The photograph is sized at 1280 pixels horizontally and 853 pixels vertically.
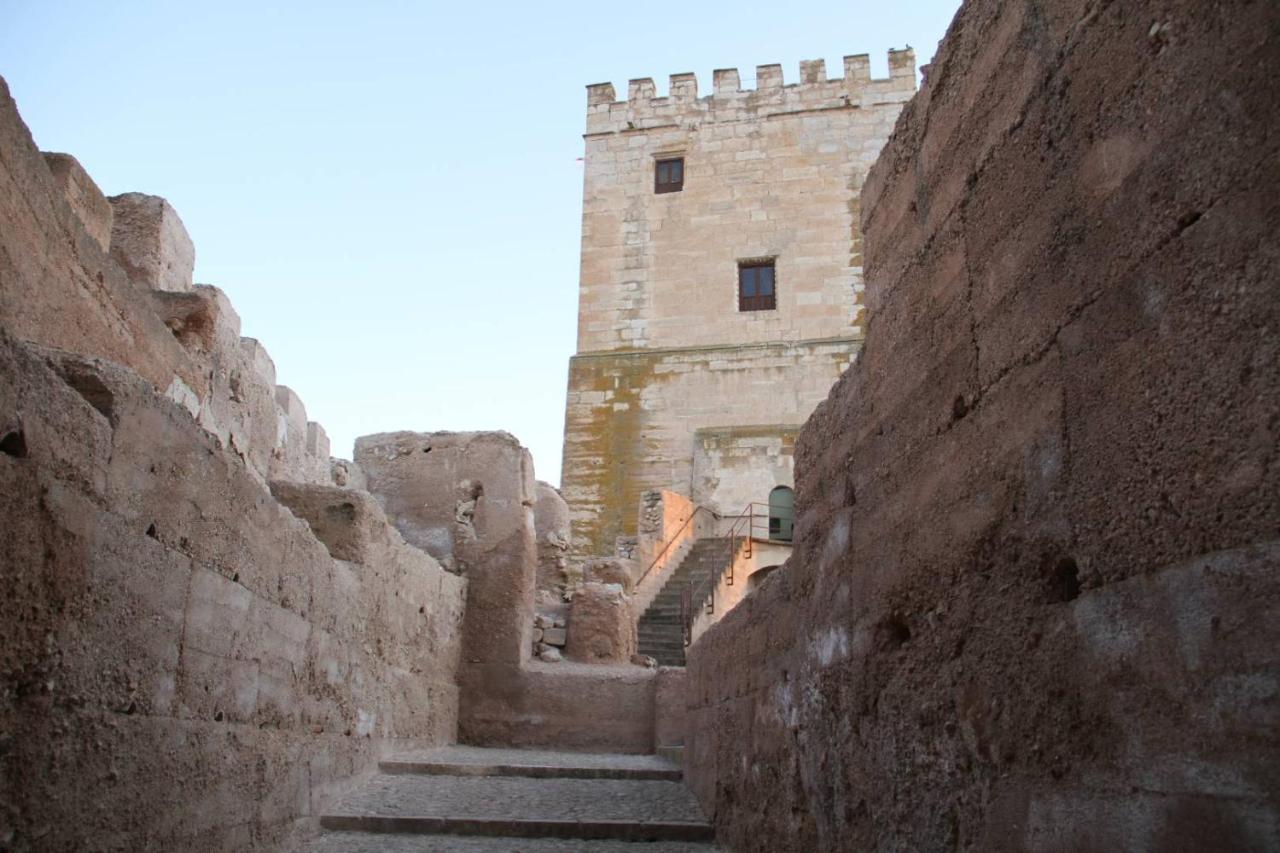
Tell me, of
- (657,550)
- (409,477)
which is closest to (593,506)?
(657,550)

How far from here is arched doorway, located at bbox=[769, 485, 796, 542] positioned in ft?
64.8

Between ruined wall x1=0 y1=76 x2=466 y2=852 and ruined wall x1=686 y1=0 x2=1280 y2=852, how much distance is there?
6.78ft

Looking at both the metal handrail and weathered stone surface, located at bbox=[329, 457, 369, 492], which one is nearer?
weathered stone surface, located at bbox=[329, 457, 369, 492]

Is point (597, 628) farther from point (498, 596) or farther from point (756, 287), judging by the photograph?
point (756, 287)

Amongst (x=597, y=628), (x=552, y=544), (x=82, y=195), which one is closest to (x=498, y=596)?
(x=597, y=628)

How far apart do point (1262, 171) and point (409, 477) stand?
869cm

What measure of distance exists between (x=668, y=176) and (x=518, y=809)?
18.6 meters

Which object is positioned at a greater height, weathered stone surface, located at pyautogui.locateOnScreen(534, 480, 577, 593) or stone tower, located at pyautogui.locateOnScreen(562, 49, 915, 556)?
stone tower, located at pyautogui.locateOnScreen(562, 49, 915, 556)

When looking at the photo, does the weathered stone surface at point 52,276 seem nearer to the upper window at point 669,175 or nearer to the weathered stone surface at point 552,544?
the weathered stone surface at point 552,544

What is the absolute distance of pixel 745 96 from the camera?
920 inches

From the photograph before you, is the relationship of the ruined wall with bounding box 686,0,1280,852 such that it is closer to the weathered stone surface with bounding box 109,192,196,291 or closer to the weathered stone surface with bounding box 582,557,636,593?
the weathered stone surface with bounding box 109,192,196,291

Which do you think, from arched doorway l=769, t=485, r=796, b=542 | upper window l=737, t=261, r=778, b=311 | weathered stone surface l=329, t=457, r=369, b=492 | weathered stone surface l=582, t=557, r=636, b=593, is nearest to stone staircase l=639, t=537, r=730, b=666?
weathered stone surface l=582, t=557, r=636, b=593

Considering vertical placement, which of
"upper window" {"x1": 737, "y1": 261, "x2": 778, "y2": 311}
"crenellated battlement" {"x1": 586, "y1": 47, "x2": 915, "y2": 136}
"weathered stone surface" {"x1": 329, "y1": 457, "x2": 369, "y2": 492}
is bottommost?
"weathered stone surface" {"x1": 329, "y1": 457, "x2": 369, "y2": 492}

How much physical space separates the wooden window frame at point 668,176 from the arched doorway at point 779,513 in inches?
272
